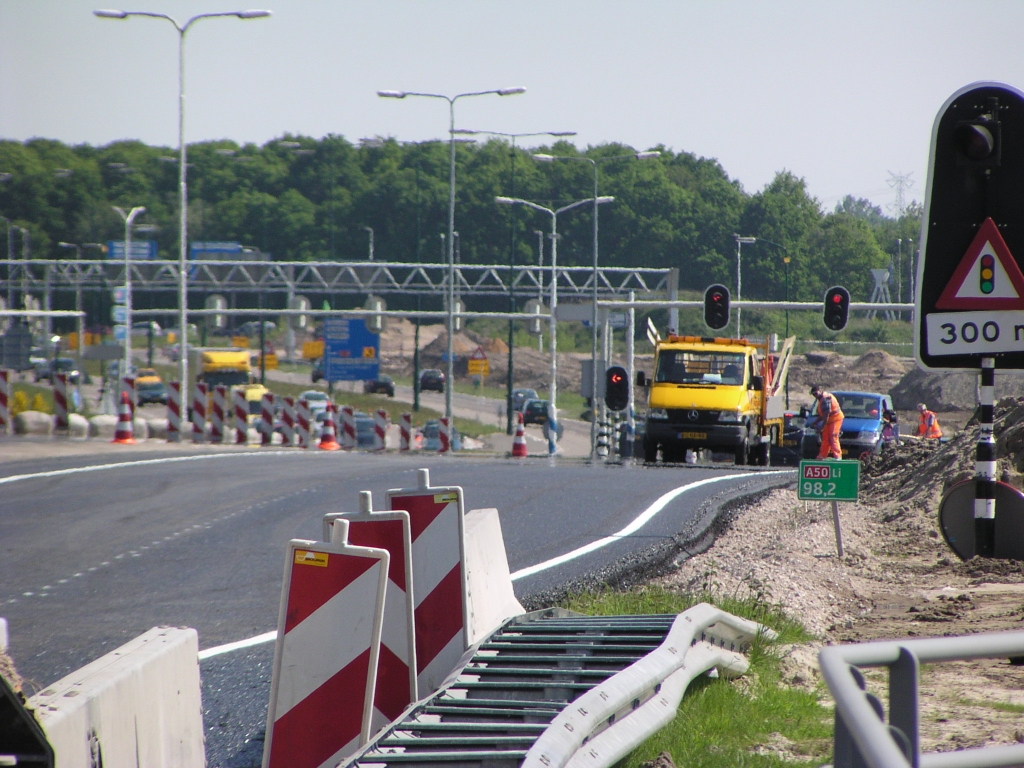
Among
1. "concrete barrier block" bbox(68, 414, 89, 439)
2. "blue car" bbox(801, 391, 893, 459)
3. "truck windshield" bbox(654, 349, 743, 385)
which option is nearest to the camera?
"concrete barrier block" bbox(68, 414, 89, 439)

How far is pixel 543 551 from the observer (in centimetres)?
1191

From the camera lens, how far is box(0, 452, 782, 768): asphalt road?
7651 millimetres

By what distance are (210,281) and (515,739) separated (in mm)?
81721

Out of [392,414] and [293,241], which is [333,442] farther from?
[293,241]

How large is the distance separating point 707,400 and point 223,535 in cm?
1624

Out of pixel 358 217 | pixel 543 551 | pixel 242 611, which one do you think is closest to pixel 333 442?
pixel 543 551

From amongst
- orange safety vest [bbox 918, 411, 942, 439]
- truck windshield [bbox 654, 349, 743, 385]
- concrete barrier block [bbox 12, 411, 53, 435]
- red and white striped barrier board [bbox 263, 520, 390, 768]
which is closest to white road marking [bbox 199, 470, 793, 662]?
red and white striped barrier board [bbox 263, 520, 390, 768]

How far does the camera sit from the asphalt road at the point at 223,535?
7.65 m

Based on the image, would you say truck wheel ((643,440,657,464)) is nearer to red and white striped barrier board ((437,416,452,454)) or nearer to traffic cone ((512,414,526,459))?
traffic cone ((512,414,526,459))

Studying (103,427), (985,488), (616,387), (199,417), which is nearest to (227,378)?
(616,387)

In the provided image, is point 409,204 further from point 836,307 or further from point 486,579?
point 486,579

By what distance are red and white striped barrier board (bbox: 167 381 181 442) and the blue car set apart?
45.9ft

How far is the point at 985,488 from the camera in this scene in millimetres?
6715

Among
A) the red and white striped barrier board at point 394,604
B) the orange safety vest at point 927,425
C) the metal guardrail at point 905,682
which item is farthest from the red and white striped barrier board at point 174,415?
the metal guardrail at point 905,682
